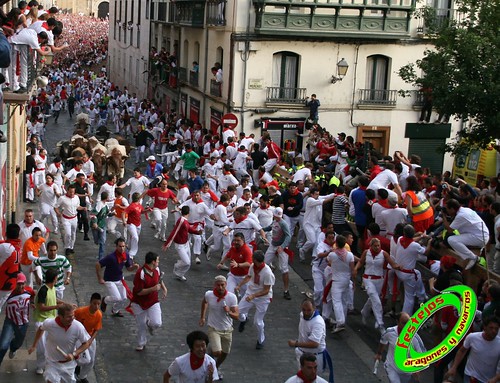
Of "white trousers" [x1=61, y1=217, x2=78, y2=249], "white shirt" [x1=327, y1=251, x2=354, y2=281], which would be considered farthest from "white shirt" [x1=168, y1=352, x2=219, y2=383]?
"white trousers" [x1=61, y1=217, x2=78, y2=249]

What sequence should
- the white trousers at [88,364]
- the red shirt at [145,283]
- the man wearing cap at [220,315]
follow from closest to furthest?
the white trousers at [88,364] < the man wearing cap at [220,315] < the red shirt at [145,283]

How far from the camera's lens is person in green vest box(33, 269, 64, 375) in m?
12.2

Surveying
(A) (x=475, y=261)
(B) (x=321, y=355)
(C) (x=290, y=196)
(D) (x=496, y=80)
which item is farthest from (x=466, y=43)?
(B) (x=321, y=355)

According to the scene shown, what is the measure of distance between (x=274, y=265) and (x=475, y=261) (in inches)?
229

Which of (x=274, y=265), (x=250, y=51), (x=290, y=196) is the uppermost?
→ (x=250, y=51)

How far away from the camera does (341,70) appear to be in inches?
1192

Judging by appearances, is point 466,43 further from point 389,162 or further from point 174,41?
point 174,41

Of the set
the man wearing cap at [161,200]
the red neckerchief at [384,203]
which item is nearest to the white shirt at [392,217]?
the red neckerchief at [384,203]

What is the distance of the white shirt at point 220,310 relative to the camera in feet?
40.5

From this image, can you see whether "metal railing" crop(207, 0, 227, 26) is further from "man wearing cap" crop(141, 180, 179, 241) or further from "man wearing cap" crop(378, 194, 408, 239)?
"man wearing cap" crop(378, 194, 408, 239)

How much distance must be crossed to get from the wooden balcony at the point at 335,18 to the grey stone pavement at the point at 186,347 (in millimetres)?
13634

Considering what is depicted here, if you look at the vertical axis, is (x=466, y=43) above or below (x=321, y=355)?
above

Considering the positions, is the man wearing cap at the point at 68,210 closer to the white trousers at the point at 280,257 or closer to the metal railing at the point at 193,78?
the white trousers at the point at 280,257

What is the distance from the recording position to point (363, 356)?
13828 millimetres
